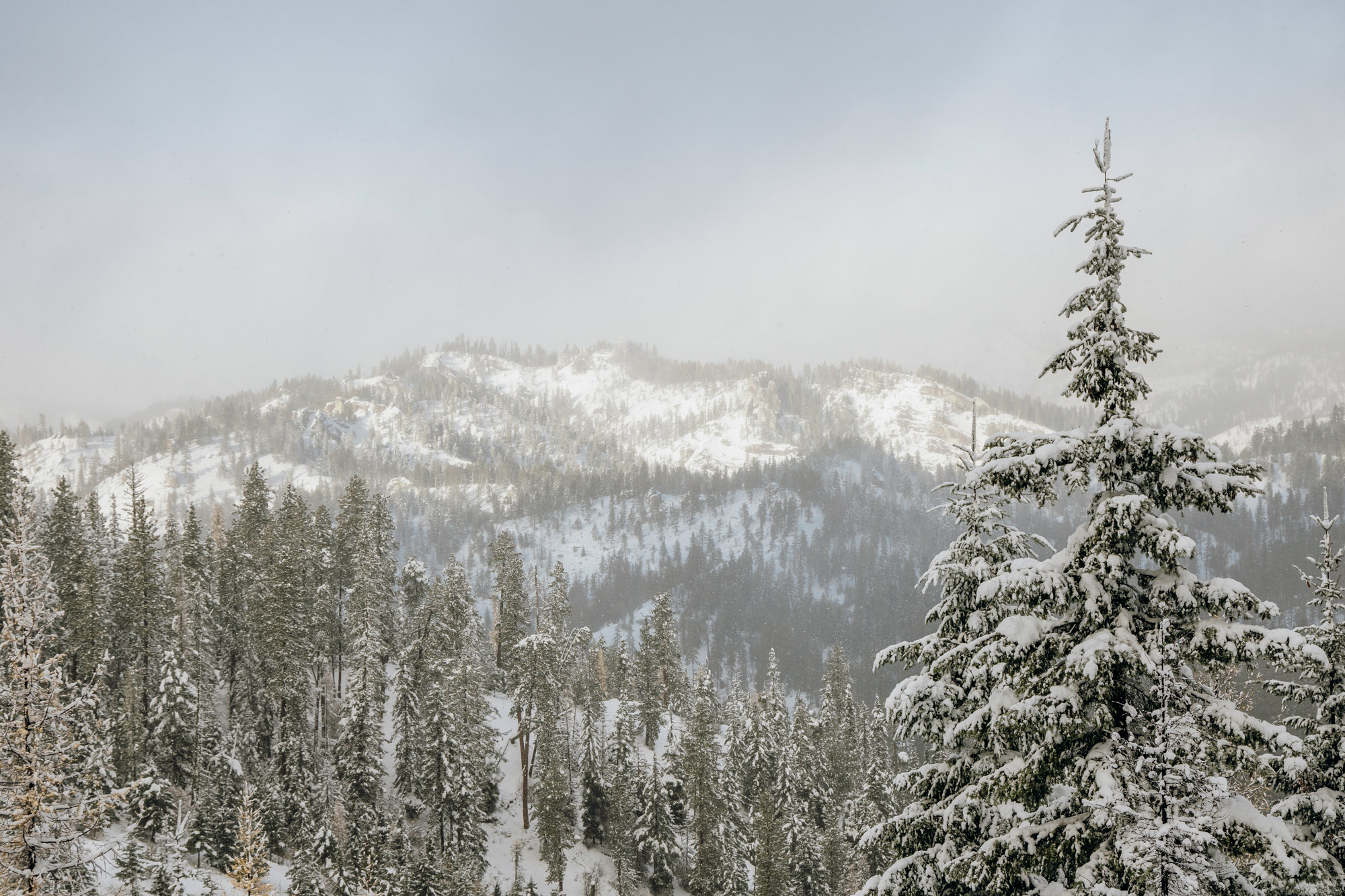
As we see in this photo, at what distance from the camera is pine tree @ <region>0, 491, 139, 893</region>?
12023mm

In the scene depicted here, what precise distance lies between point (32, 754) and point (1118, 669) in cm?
1698

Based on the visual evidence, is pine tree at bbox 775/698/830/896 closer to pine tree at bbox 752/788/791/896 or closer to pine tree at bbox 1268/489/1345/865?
pine tree at bbox 752/788/791/896

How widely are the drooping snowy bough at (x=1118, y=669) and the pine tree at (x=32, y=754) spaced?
46.4 feet

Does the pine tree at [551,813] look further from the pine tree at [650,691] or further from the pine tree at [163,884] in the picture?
the pine tree at [163,884]

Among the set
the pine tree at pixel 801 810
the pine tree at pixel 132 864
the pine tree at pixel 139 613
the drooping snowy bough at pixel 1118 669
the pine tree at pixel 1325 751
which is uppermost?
the drooping snowy bough at pixel 1118 669

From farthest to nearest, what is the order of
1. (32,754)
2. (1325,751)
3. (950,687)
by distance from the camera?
(1325,751) < (32,754) < (950,687)

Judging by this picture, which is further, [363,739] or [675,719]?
[675,719]

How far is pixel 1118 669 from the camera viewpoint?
7.31 m

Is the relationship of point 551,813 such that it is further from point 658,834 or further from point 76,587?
point 76,587

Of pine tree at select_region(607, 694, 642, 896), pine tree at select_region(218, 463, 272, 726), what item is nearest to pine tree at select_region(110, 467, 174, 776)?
pine tree at select_region(218, 463, 272, 726)

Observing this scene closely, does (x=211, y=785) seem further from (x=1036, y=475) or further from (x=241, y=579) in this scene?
(x=1036, y=475)

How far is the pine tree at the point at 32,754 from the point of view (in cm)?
1202

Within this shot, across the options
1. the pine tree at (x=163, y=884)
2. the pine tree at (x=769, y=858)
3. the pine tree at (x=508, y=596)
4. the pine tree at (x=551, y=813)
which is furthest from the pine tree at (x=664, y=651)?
the pine tree at (x=163, y=884)

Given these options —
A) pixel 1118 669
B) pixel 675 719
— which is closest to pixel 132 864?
pixel 1118 669
